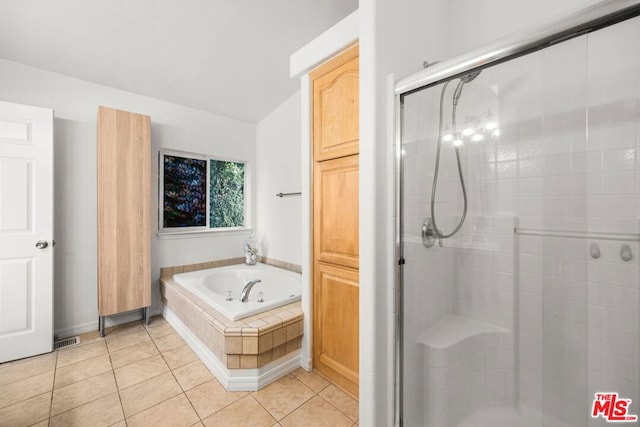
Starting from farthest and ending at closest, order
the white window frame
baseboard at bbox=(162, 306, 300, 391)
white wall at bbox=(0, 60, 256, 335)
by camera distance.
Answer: the white window frame, white wall at bbox=(0, 60, 256, 335), baseboard at bbox=(162, 306, 300, 391)

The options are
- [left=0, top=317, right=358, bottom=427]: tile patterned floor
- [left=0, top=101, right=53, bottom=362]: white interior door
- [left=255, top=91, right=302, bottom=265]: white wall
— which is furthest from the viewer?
[left=255, top=91, right=302, bottom=265]: white wall

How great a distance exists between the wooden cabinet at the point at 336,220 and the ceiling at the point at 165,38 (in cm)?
61

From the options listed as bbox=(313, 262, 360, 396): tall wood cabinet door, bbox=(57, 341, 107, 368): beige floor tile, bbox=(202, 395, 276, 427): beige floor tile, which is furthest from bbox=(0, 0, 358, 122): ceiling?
bbox=(202, 395, 276, 427): beige floor tile

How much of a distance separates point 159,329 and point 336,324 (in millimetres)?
1884

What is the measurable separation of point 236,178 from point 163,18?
1.85 m

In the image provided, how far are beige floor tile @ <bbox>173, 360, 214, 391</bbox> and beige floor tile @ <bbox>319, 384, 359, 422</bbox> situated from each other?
2.69 feet

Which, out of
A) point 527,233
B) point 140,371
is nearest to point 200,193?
point 140,371

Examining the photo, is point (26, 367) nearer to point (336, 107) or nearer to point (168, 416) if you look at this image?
point (168, 416)

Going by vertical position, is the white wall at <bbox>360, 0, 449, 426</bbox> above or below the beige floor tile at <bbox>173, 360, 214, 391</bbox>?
above

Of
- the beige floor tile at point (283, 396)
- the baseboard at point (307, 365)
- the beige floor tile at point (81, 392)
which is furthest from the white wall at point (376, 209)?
the beige floor tile at point (81, 392)

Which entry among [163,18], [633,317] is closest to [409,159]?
[633,317]

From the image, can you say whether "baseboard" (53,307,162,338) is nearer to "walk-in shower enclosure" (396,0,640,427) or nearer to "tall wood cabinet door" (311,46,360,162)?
"tall wood cabinet door" (311,46,360,162)

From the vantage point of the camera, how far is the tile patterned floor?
1541 millimetres

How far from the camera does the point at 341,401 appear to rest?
5.60 feet
